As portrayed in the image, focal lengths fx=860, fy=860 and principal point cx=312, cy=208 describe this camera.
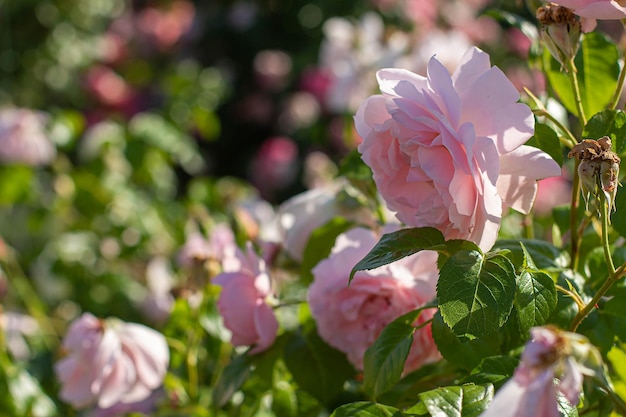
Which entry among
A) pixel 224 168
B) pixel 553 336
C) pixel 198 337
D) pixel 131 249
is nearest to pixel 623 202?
pixel 553 336

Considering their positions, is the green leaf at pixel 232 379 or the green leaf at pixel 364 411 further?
the green leaf at pixel 232 379

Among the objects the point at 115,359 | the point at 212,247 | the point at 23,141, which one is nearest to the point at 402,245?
the point at 115,359

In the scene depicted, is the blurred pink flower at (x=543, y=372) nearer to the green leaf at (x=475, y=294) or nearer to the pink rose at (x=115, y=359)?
the green leaf at (x=475, y=294)

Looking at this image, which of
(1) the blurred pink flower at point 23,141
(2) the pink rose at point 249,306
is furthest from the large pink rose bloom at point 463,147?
(1) the blurred pink flower at point 23,141

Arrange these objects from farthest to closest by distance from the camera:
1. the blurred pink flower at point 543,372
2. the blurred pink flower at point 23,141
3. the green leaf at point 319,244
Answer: the blurred pink flower at point 23,141 < the green leaf at point 319,244 < the blurred pink flower at point 543,372

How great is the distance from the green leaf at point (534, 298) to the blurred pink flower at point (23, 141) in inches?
62.5

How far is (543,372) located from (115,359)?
0.65m

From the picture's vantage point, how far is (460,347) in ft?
2.17

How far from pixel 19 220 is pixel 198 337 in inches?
67.1

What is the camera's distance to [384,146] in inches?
24.7

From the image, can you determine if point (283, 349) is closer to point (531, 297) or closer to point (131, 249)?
point (531, 297)

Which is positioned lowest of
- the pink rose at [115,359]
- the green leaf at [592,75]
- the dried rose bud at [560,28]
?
the pink rose at [115,359]

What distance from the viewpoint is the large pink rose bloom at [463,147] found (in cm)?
57

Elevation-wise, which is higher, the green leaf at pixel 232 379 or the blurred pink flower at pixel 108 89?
the green leaf at pixel 232 379
